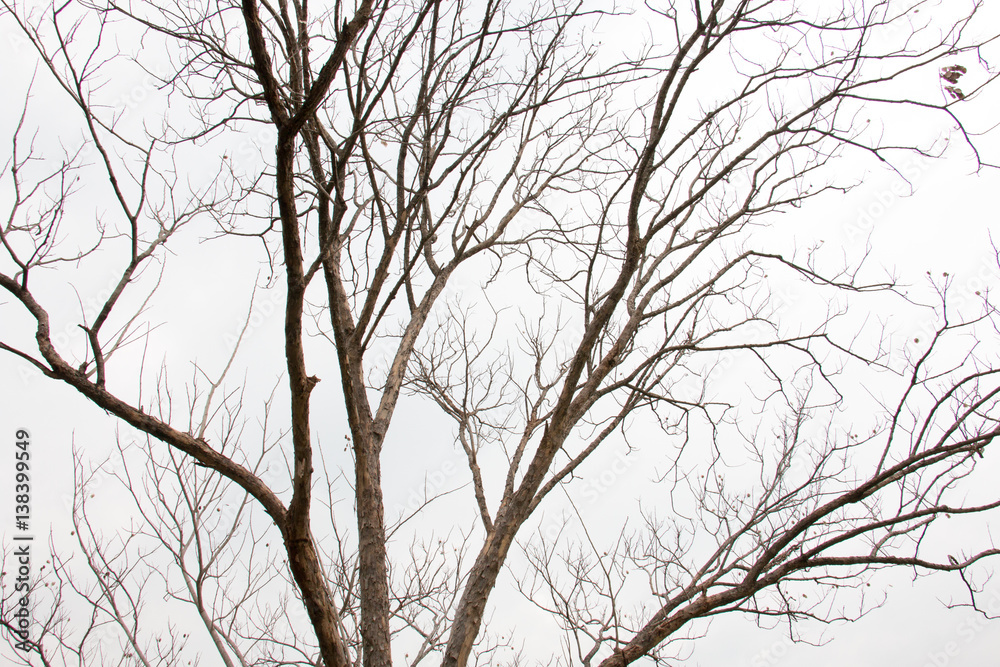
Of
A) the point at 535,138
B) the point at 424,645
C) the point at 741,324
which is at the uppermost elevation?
the point at 535,138

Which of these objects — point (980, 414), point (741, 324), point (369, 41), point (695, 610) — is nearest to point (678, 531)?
point (741, 324)

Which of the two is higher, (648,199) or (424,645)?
(648,199)

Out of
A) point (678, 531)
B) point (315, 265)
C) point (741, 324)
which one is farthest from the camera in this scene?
point (678, 531)

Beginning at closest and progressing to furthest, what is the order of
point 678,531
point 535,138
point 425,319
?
point 425,319 < point 535,138 < point 678,531

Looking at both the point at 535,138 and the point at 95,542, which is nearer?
the point at 535,138

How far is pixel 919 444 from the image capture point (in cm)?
328

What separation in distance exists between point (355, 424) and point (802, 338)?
8.52 ft

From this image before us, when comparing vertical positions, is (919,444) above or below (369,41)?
below

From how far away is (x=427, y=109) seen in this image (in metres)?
3.60

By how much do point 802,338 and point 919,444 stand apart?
83cm

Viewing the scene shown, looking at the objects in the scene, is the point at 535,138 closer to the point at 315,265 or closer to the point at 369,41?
the point at 369,41

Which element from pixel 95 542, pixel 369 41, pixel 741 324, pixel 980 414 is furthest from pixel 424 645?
pixel 369 41

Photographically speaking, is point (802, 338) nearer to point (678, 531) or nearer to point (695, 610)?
point (695, 610)

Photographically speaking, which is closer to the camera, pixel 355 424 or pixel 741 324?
pixel 355 424
